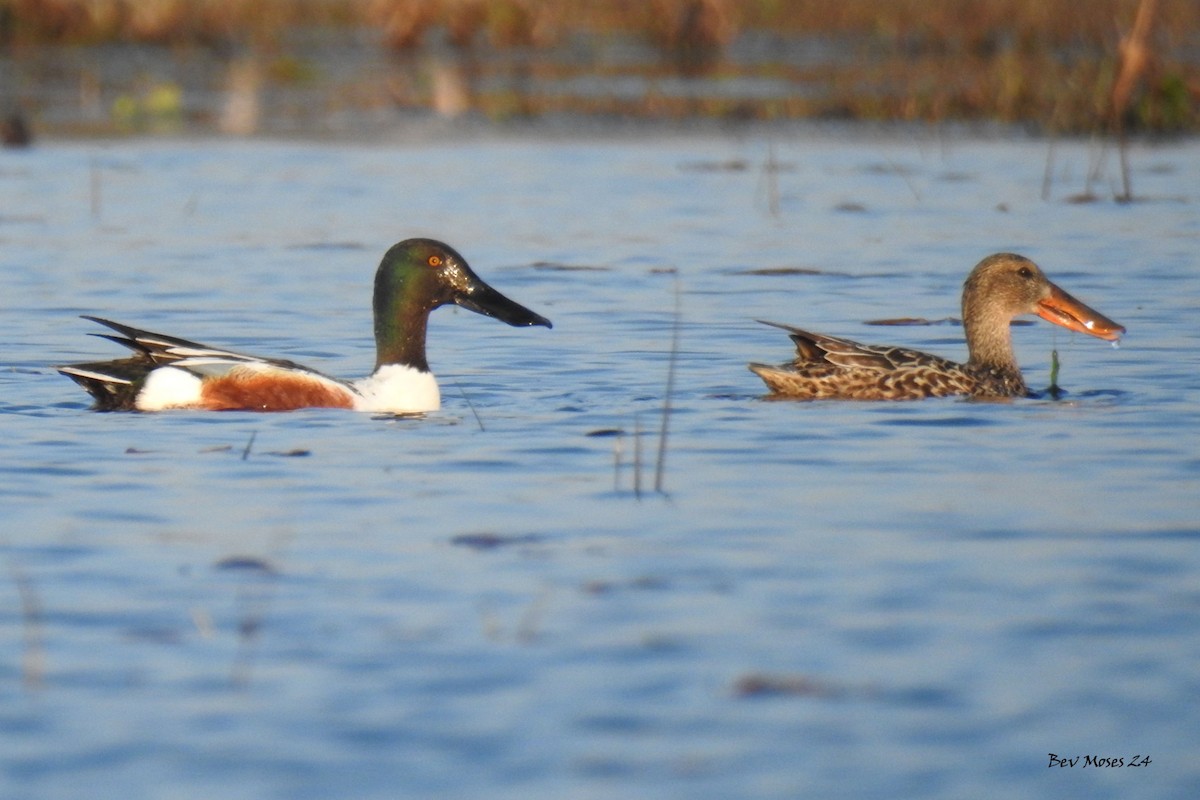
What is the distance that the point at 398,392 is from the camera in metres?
8.90

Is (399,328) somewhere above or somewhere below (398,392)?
above

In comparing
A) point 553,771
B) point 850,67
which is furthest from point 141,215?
point 850,67

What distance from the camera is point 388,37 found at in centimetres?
3578

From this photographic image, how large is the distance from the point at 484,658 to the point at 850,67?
26.0 metres

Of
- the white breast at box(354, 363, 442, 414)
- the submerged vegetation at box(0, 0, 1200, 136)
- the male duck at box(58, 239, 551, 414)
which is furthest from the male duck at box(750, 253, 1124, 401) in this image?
the submerged vegetation at box(0, 0, 1200, 136)

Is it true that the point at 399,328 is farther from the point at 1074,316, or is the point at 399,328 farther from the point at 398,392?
the point at 1074,316

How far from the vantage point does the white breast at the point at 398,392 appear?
349 inches

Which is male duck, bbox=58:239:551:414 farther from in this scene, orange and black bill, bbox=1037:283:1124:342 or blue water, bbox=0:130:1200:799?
orange and black bill, bbox=1037:283:1124:342

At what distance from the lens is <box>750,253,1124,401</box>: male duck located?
8945 millimetres

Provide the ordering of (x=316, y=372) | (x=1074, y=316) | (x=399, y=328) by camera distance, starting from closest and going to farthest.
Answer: (x=316, y=372)
(x=399, y=328)
(x=1074, y=316)

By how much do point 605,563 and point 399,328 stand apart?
318cm

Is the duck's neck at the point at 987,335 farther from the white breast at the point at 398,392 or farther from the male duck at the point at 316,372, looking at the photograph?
the white breast at the point at 398,392
